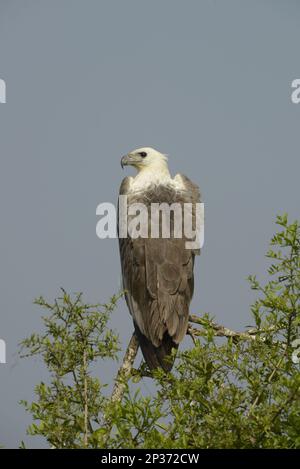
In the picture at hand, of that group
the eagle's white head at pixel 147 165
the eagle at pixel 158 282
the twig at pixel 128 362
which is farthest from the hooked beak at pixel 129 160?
the twig at pixel 128 362

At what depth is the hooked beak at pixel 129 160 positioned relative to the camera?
1181 centimetres

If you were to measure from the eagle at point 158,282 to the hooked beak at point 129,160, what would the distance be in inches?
60.2

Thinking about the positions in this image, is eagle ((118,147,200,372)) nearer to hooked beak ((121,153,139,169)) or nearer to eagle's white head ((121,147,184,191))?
eagle's white head ((121,147,184,191))

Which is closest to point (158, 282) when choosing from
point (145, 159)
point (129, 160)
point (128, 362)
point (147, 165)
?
point (128, 362)

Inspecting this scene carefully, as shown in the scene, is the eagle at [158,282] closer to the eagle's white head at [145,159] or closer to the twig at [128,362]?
the twig at [128,362]

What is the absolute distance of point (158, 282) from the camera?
928 cm

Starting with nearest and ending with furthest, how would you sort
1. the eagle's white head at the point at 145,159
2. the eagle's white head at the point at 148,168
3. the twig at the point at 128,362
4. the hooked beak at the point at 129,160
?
the twig at the point at 128,362, the eagle's white head at the point at 148,168, the eagle's white head at the point at 145,159, the hooked beak at the point at 129,160

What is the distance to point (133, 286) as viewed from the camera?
9.62 meters

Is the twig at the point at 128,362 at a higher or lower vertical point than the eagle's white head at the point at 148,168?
lower

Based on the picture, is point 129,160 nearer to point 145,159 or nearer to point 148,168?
point 145,159
